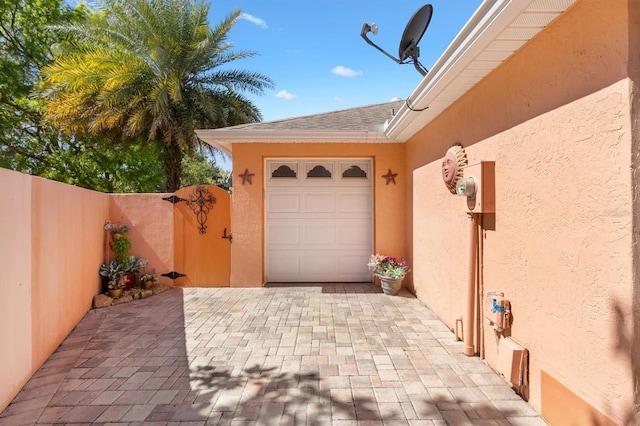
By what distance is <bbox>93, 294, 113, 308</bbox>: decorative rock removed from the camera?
5.17 m

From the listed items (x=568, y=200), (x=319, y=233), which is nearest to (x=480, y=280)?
(x=568, y=200)

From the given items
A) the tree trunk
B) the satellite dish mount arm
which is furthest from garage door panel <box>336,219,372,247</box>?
the tree trunk

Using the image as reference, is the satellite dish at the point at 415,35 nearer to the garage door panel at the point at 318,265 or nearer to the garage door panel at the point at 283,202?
the garage door panel at the point at 283,202

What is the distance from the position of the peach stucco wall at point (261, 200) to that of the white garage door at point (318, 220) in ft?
1.00

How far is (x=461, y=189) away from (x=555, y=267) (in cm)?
128

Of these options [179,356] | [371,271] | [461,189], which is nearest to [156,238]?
[179,356]

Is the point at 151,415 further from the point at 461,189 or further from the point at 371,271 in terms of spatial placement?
the point at 371,271

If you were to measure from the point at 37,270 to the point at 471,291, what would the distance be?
15.0ft

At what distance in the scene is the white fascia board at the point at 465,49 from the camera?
7.23 ft

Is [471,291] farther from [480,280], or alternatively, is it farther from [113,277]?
[113,277]

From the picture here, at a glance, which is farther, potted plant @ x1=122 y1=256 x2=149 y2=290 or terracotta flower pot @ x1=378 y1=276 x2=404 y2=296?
potted plant @ x1=122 y1=256 x2=149 y2=290

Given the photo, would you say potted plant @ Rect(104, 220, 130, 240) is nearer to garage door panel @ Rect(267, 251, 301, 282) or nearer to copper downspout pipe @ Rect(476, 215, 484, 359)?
garage door panel @ Rect(267, 251, 301, 282)

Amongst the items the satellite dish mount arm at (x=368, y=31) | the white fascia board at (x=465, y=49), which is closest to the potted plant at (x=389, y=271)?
the white fascia board at (x=465, y=49)

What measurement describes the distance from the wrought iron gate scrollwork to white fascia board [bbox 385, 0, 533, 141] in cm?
416
